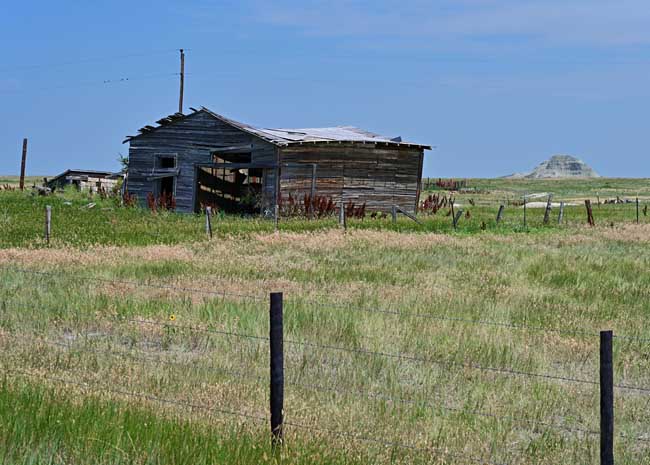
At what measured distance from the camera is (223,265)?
18891mm

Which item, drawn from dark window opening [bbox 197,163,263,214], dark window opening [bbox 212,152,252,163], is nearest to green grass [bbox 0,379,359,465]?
dark window opening [bbox 197,163,263,214]

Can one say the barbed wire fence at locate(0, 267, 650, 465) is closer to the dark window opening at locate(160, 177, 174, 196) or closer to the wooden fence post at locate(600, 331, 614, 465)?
the wooden fence post at locate(600, 331, 614, 465)

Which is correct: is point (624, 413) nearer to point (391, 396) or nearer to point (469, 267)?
point (391, 396)

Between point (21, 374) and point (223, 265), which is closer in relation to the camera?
point (21, 374)

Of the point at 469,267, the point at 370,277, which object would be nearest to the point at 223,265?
the point at 370,277

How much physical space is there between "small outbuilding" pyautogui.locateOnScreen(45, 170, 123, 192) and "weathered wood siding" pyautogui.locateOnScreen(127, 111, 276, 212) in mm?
20932

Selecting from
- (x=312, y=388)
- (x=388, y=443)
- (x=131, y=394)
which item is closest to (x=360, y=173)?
(x=312, y=388)

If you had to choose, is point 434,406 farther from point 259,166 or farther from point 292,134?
point 292,134

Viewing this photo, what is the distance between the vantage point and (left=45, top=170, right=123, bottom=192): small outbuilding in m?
64.2

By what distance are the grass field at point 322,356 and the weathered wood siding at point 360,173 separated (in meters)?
16.4

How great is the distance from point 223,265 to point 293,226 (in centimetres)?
1306

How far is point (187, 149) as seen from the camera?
4097 centimetres

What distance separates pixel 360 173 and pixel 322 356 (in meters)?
30.3

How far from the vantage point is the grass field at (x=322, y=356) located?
21.1ft
